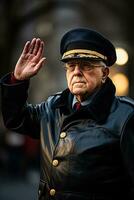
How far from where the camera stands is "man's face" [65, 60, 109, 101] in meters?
3.96

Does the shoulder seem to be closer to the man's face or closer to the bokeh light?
the man's face

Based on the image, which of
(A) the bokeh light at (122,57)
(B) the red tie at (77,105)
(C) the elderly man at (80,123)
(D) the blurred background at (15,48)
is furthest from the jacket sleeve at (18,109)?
(A) the bokeh light at (122,57)

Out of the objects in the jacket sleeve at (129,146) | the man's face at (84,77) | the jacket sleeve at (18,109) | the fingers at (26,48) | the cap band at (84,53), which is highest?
the fingers at (26,48)

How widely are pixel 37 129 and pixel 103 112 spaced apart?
569mm

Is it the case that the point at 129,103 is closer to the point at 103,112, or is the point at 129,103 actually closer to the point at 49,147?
the point at 103,112

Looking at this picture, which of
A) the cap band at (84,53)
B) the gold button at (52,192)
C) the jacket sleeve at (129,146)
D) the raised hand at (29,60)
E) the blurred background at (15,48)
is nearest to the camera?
the jacket sleeve at (129,146)

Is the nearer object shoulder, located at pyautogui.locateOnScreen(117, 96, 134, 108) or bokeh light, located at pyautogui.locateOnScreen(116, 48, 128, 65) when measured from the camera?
shoulder, located at pyautogui.locateOnScreen(117, 96, 134, 108)

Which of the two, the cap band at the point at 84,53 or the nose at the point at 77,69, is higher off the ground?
→ the cap band at the point at 84,53

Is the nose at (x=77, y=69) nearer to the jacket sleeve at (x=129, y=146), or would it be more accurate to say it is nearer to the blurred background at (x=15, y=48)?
the jacket sleeve at (x=129, y=146)

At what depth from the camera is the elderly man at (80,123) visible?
3.80 m

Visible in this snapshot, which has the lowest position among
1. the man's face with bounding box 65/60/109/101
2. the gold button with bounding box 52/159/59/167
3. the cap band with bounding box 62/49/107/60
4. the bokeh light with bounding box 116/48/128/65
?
the bokeh light with bounding box 116/48/128/65

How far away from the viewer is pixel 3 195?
44.6 feet

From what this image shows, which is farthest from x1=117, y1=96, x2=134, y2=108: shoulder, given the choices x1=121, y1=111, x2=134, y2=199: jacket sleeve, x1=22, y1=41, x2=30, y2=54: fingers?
x1=22, y1=41, x2=30, y2=54: fingers

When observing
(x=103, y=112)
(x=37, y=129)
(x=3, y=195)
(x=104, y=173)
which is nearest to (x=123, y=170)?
(x=104, y=173)
